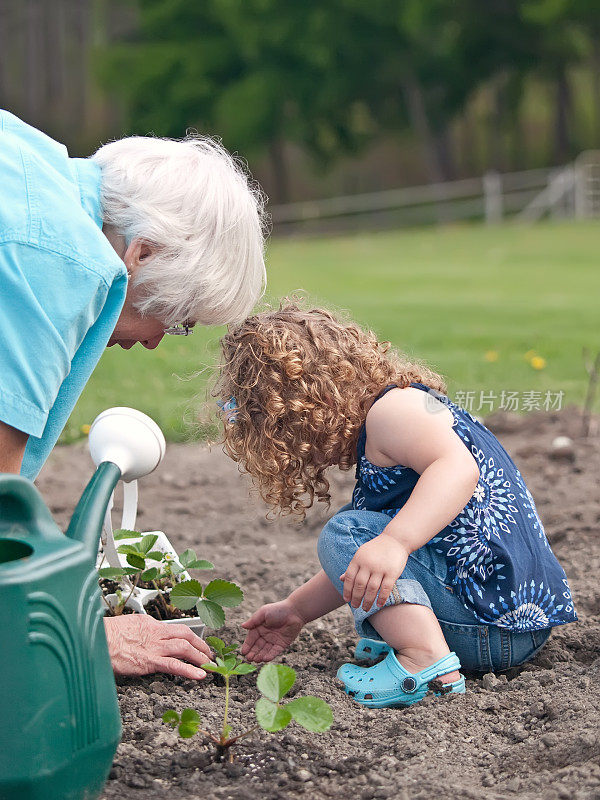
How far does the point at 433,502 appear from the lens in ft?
6.86

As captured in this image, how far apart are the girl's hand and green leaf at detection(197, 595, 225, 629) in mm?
261

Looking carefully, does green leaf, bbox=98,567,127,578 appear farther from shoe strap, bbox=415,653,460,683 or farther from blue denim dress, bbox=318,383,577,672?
shoe strap, bbox=415,653,460,683

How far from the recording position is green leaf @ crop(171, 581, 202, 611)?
6.93ft

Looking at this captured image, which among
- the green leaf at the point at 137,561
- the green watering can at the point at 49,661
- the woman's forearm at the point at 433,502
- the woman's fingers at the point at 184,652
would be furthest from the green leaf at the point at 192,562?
the green watering can at the point at 49,661

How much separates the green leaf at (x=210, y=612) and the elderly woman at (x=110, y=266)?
0.06m

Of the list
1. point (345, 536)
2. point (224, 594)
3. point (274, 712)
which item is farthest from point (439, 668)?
point (274, 712)

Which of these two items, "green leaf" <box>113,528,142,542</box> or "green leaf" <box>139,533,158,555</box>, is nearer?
"green leaf" <box>139,533,158,555</box>

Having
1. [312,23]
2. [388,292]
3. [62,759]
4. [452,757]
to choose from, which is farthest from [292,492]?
[312,23]

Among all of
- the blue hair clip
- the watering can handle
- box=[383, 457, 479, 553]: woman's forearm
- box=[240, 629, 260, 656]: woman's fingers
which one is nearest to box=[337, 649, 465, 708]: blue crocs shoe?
box=[383, 457, 479, 553]: woman's forearm

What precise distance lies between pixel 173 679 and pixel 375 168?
95.1ft

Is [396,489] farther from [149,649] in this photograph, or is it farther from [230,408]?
[149,649]

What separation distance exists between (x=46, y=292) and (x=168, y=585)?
0.96 metres

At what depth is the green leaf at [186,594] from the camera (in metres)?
2.11

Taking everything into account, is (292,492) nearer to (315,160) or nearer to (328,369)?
(328,369)
